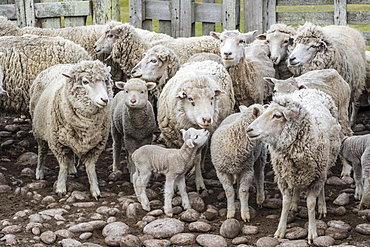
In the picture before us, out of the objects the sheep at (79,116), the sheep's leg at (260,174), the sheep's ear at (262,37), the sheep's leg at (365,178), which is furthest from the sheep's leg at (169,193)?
the sheep's ear at (262,37)

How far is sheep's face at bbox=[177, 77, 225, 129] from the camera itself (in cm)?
632

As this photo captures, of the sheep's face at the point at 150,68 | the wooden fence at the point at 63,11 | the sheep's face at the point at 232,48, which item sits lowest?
the sheep's face at the point at 150,68

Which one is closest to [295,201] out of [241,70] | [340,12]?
[241,70]

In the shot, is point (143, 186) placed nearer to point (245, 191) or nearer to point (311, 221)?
point (245, 191)

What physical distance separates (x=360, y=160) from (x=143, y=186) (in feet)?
7.69

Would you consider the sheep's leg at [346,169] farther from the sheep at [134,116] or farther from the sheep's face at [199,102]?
the sheep at [134,116]

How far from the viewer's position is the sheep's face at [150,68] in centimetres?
767

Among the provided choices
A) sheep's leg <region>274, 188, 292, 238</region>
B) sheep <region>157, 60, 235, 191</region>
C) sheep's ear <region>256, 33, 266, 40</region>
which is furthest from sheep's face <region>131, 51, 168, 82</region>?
sheep's leg <region>274, 188, 292, 238</region>

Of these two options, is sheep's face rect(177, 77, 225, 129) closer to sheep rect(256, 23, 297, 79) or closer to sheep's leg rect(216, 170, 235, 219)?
sheep's leg rect(216, 170, 235, 219)

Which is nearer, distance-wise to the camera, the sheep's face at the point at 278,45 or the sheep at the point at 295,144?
the sheep at the point at 295,144

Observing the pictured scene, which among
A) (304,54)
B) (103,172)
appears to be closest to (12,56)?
(103,172)

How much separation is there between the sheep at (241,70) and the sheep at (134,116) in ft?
4.17

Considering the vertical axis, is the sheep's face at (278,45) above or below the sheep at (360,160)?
above

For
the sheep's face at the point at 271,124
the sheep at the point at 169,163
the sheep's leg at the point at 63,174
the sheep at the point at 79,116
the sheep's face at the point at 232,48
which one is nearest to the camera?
the sheep's face at the point at 271,124
